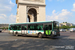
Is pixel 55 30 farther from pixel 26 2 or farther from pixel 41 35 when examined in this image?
pixel 26 2

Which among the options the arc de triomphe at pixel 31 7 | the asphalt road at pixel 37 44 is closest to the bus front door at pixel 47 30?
the asphalt road at pixel 37 44

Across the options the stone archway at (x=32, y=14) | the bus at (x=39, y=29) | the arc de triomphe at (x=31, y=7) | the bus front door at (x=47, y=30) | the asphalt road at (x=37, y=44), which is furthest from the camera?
the stone archway at (x=32, y=14)

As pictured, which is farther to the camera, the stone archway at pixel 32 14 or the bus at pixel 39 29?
the stone archway at pixel 32 14

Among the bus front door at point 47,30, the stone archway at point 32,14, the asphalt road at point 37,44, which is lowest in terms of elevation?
the asphalt road at point 37,44

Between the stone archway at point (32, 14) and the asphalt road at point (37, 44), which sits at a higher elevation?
the stone archway at point (32, 14)

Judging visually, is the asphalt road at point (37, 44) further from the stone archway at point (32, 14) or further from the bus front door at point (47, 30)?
the stone archway at point (32, 14)

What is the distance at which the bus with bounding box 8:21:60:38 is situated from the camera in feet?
37.8

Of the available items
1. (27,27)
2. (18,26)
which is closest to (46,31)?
(27,27)

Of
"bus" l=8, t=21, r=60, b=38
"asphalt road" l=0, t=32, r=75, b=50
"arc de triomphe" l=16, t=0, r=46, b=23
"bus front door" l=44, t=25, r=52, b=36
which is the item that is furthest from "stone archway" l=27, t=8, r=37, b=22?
"asphalt road" l=0, t=32, r=75, b=50

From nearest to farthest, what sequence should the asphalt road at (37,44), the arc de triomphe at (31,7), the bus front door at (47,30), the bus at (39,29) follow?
the asphalt road at (37,44), the bus at (39,29), the bus front door at (47,30), the arc de triomphe at (31,7)

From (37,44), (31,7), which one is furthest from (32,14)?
(37,44)

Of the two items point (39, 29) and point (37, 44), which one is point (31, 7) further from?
point (37, 44)

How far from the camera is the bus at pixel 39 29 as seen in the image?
1151 cm

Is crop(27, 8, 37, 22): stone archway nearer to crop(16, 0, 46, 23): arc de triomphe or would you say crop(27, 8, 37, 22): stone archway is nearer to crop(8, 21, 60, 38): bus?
crop(16, 0, 46, 23): arc de triomphe
